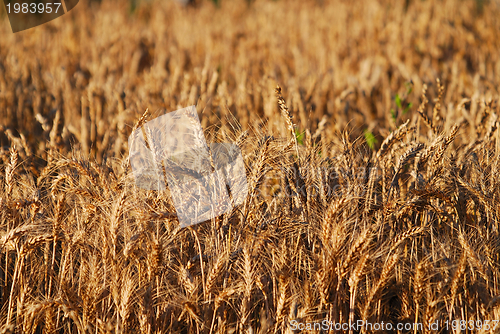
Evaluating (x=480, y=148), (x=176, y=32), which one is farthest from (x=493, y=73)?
(x=176, y=32)

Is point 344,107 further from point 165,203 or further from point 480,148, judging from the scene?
point 165,203

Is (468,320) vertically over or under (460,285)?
under

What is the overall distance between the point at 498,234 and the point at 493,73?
3328mm

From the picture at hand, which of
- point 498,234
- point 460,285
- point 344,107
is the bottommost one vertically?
point 460,285

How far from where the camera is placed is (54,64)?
15.9 ft

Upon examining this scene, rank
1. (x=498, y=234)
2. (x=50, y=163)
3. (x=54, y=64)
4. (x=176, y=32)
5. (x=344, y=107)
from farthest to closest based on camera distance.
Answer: (x=176, y=32)
(x=54, y=64)
(x=344, y=107)
(x=50, y=163)
(x=498, y=234)

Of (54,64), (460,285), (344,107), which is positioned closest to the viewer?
(460,285)

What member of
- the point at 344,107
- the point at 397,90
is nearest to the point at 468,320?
the point at 344,107

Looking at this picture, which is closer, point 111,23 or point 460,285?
point 460,285

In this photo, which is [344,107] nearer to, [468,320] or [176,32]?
[468,320]

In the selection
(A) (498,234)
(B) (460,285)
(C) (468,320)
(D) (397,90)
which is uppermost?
(D) (397,90)

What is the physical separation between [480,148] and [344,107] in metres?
1.72

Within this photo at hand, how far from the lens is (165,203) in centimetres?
149

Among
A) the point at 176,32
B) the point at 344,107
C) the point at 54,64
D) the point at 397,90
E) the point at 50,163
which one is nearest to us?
the point at 50,163
